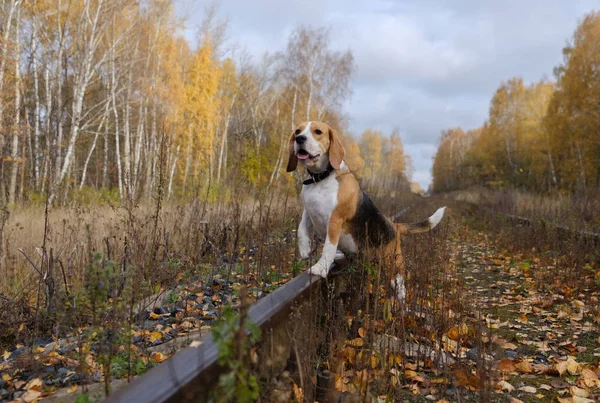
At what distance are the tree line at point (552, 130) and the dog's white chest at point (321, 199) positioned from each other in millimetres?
12849

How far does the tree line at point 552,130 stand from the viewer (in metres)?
25.9

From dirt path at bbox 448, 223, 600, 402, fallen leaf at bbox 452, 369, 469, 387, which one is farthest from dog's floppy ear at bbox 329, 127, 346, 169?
fallen leaf at bbox 452, 369, 469, 387

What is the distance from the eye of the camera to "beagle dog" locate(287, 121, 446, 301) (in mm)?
3516

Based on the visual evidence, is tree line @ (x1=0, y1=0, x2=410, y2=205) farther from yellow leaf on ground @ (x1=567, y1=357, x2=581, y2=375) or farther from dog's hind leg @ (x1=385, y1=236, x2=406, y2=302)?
yellow leaf on ground @ (x1=567, y1=357, x2=581, y2=375)

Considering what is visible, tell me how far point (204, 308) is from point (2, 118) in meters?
11.2

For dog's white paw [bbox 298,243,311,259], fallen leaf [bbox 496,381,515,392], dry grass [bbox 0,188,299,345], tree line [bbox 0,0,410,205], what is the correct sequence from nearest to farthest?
1. fallen leaf [bbox 496,381,515,392]
2. dry grass [bbox 0,188,299,345]
3. dog's white paw [bbox 298,243,311,259]
4. tree line [bbox 0,0,410,205]

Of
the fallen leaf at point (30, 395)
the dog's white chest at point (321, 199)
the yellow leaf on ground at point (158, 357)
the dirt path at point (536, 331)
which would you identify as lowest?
the dirt path at point (536, 331)

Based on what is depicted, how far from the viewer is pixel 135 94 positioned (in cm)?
1909

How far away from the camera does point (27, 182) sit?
54.0ft

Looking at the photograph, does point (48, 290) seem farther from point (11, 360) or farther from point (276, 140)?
point (276, 140)

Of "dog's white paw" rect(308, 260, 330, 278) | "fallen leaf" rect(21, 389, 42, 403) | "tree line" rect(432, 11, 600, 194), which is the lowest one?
"fallen leaf" rect(21, 389, 42, 403)

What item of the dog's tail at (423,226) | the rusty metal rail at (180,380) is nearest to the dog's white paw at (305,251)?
the dog's tail at (423,226)

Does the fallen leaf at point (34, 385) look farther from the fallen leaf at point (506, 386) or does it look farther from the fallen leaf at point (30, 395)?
the fallen leaf at point (506, 386)

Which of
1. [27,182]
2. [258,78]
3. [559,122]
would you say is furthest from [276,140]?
[559,122]
